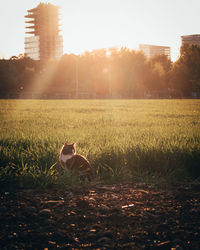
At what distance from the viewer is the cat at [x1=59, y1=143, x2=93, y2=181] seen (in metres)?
3.84

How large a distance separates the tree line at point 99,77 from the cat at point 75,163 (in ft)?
177

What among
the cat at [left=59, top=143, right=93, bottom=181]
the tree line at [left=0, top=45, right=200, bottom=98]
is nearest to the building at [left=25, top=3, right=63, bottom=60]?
the tree line at [left=0, top=45, right=200, bottom=98]

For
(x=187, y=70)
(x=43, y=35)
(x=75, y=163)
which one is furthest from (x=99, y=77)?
(x=43, y=35)

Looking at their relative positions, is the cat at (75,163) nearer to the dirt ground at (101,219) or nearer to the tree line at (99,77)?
the dirt ground at (101,219)

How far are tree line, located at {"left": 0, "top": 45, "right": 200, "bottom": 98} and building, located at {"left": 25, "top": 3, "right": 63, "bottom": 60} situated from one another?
4072 inches

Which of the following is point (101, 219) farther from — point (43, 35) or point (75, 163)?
point (43, 35)

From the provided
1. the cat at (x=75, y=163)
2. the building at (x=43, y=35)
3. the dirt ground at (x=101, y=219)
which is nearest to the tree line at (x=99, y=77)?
the cat at (x=75, y=163)

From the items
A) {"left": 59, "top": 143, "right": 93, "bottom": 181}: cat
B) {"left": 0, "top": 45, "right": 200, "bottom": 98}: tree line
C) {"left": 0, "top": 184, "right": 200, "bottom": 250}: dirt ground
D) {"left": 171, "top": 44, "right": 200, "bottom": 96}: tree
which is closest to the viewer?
{"left": 0, "top": 184, "right": 200, "bottom": 250}: dirt ground

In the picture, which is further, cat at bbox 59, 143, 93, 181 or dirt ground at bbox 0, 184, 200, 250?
cat at bbox 59, 143, 93, 181

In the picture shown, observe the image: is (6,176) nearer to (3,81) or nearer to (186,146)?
(186,146)

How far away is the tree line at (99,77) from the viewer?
2315 inches

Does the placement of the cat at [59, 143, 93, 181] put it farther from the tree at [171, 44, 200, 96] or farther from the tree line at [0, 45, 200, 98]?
the tree at [171, 44, 200, 96]

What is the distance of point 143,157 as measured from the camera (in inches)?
182

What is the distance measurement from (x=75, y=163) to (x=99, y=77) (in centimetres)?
6008
